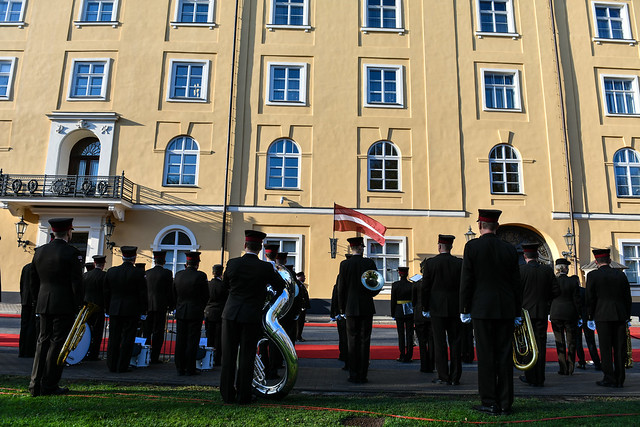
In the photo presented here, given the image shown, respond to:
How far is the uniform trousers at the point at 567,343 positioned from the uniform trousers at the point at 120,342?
7287 millimetres

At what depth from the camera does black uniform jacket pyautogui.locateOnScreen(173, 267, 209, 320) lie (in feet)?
25.3

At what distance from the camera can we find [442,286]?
7270mm

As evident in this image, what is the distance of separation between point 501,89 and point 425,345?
16.0m

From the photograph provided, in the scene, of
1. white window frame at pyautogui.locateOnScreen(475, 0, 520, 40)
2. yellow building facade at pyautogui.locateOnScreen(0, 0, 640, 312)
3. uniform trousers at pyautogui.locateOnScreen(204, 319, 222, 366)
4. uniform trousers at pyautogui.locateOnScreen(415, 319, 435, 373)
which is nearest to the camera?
uniform trousers at pyautogui.locateOnScreen(415, 319, 435, 373)

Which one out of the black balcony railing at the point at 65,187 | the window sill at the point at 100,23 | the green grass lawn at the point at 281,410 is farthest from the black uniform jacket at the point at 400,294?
the window sill at the point at 100,23

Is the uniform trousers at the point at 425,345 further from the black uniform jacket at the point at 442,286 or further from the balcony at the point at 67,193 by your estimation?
the balcony at the point at 67,193

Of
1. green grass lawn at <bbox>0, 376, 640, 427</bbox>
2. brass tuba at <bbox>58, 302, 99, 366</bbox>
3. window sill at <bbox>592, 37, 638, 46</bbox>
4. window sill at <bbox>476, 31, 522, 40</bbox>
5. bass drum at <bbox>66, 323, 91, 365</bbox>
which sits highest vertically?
window sill at <bbox>476, 31, 522, 40</bbox>

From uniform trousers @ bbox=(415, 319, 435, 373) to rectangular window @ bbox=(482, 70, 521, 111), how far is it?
14.7 metres

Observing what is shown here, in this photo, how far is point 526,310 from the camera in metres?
7.14

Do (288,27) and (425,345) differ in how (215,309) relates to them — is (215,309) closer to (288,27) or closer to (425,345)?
(425,345)

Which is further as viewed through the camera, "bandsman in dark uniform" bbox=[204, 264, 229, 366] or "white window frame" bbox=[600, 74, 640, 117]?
"white window frame" bbox=[600, 74, 640, 117]

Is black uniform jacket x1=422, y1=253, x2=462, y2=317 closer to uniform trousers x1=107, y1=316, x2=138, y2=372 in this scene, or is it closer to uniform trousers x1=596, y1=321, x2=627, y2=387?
uniform trousers x1=596, y1=321, x2=627, y2=387

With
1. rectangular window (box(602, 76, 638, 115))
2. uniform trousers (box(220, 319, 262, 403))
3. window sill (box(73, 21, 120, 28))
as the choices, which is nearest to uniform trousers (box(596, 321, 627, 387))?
uniform trousers (box(220, 319, 262, 403))

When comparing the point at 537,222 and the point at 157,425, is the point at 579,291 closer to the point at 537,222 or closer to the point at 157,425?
the point at 157,425
